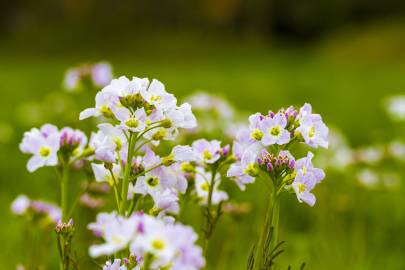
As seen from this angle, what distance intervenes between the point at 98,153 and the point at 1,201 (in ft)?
9.04

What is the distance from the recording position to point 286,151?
150cm

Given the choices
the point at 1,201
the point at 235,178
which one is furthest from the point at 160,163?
the point at 1,201

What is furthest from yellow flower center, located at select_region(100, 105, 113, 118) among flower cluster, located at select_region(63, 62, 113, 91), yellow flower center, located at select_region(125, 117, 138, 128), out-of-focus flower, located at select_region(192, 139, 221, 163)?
flower cluster, located at select_region(63, 62, 113, 91)

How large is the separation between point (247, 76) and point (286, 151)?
1174cm

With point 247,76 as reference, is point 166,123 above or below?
below

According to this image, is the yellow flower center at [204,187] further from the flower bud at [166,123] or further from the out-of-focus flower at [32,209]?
the out-of-focus flower at [32,209]

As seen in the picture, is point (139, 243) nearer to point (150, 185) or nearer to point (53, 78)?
point (150, 185)

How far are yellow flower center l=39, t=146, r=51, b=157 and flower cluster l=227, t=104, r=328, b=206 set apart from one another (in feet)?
1.40

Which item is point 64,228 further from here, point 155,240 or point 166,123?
point 155,240

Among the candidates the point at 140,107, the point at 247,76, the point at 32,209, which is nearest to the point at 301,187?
the point at 140,107

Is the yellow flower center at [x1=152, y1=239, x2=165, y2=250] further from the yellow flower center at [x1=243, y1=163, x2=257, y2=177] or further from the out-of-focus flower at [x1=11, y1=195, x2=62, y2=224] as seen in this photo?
the out-of-focus flower at [x1=11, y1=195, x2=62, y2=224]

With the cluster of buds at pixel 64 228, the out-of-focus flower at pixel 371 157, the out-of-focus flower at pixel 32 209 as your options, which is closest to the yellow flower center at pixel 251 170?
the cluster of buds at pixel 64 228

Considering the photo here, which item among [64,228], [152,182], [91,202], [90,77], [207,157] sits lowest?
[64,228]

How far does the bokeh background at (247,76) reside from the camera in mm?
3270
